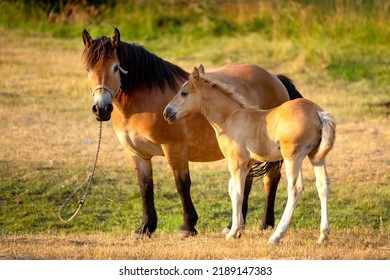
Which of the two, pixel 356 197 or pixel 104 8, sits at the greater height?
pixel 104 8

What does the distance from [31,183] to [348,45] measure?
10581 millimetres

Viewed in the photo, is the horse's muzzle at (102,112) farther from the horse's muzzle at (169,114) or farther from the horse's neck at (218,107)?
the horse's neck at (218,107)

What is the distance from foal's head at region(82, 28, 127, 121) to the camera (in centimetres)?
860

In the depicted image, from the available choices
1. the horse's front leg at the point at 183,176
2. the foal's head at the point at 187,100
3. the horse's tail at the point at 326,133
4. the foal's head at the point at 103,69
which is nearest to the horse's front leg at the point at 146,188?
the horse's front leg at the point at 183,176

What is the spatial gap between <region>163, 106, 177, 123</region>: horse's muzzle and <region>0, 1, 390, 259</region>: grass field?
116 centimetres

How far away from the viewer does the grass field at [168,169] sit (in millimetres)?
8445

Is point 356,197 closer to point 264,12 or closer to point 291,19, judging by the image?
point 291,19

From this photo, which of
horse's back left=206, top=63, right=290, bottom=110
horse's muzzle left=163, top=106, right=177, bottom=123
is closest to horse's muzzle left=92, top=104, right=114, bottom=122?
horse's muzzle left=163, top=106, right=177, bottom=123

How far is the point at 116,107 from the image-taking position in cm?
920

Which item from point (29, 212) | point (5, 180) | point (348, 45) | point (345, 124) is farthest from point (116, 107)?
point (348, 45)

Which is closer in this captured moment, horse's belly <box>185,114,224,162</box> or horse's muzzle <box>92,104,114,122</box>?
horse's muzzle <box>92,104,114,122</box>

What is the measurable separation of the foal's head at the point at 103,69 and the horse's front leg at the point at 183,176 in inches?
32.2

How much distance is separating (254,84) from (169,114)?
1.65 m

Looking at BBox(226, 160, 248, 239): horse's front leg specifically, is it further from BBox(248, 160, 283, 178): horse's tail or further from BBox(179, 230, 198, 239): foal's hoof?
BBox(248, 160, 283, 178): horse's tail
